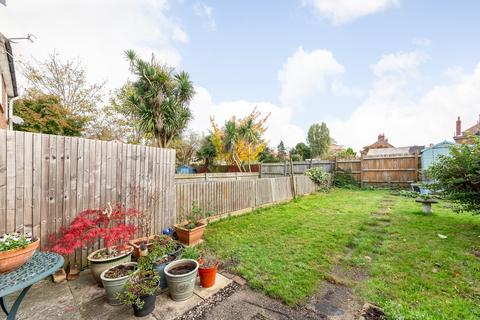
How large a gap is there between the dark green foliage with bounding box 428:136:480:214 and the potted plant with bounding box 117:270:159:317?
19.4 ft

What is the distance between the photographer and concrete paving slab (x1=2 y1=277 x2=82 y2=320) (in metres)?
1.78

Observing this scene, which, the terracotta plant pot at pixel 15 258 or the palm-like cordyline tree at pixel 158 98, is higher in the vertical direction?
the palm-like cordyline tree at pixel 158 98

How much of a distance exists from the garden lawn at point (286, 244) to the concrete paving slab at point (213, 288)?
0.84 feet

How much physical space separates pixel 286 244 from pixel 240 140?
11.3 m

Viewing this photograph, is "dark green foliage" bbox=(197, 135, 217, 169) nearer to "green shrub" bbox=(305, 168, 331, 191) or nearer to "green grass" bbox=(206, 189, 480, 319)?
"green shrub" bbox=(305, 168, 331, 191)

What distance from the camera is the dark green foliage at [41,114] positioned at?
878 cm

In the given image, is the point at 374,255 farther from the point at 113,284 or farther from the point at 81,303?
the point at 81,303

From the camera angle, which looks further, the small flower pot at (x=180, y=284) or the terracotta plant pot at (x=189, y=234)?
the terracotta plant pot at (x=189, y=234)

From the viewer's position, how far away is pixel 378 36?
6512 mm

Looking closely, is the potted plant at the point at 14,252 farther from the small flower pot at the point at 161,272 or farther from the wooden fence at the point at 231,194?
the wooden fence at the point at 231,194

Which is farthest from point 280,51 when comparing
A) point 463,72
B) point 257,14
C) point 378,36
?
point 463,72

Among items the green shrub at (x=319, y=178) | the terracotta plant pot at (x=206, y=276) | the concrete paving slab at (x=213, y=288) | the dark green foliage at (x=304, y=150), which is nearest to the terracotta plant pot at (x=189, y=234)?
the concrete paving slab at (x=213, y=288)

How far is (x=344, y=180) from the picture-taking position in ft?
36.8

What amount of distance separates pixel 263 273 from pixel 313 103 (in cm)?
1193
